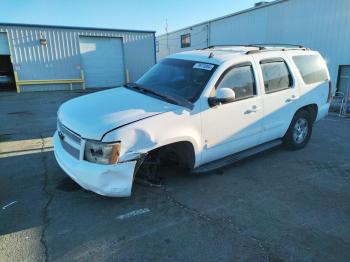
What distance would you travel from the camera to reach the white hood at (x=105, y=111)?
329 centimetres

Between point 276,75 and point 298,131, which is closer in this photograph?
point 276,75

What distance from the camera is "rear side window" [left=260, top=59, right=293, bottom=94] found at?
479 centimetres

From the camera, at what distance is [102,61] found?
19578 mm

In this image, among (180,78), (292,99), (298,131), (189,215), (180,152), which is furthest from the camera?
(298,131)

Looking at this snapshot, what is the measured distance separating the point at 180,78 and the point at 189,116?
0.89 m

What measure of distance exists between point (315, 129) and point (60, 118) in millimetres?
6487

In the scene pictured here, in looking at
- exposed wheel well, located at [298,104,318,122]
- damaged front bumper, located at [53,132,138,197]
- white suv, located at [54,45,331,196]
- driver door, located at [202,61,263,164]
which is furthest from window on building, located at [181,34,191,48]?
damaged front bumper, located at [53,132,138,197]

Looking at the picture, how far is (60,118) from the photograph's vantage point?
399cm

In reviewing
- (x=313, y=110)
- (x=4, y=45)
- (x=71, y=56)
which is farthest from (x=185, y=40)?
(x=313, y=110)

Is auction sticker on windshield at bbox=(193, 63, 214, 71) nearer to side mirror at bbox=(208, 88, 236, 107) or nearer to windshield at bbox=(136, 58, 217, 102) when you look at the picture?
windshield at bbox=(136, 58, 217, 102)

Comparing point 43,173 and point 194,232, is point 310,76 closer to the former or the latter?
point 194,232

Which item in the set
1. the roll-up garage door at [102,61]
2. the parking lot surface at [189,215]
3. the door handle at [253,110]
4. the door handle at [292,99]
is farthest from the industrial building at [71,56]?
the door handle at [253,110]

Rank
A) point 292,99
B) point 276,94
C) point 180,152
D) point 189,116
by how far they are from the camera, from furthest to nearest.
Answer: point 292,99 → point 276,94 → point 180,152 → point 189,116

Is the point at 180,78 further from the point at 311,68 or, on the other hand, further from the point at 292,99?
the point at 311,68
